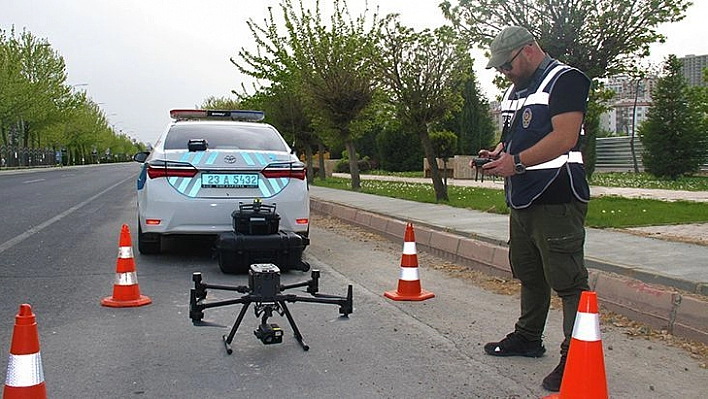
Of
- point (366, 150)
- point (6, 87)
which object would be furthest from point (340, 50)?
point (6, 87)

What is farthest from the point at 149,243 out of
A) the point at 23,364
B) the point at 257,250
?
the point at 23,364

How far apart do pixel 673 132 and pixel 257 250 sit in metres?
22.6

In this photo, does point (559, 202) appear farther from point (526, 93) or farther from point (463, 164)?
point (463, 164)

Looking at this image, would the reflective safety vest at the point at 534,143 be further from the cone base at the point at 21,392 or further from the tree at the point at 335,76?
the tree at the point at 335,76

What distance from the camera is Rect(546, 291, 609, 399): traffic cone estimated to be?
10.8 ft

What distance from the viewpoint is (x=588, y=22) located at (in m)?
12.0

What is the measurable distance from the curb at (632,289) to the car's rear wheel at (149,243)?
3.55 m

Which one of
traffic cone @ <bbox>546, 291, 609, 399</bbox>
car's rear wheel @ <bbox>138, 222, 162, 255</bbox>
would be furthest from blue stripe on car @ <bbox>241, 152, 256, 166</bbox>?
traffic cone @ <bbox>546, 291, 609, 399</bbox>

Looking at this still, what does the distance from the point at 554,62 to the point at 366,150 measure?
40.2 meters

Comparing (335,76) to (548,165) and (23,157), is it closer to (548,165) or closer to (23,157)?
(548,165)

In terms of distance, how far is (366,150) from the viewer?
4438cm

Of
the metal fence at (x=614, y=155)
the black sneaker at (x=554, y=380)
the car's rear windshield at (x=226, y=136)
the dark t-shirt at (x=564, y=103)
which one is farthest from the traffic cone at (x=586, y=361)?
the metal fence at (x=614, y=155)

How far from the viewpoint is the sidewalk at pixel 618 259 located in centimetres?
528

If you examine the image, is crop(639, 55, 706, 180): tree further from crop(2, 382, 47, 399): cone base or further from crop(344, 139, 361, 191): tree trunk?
crop(2, 382, 47, 399): cone base
